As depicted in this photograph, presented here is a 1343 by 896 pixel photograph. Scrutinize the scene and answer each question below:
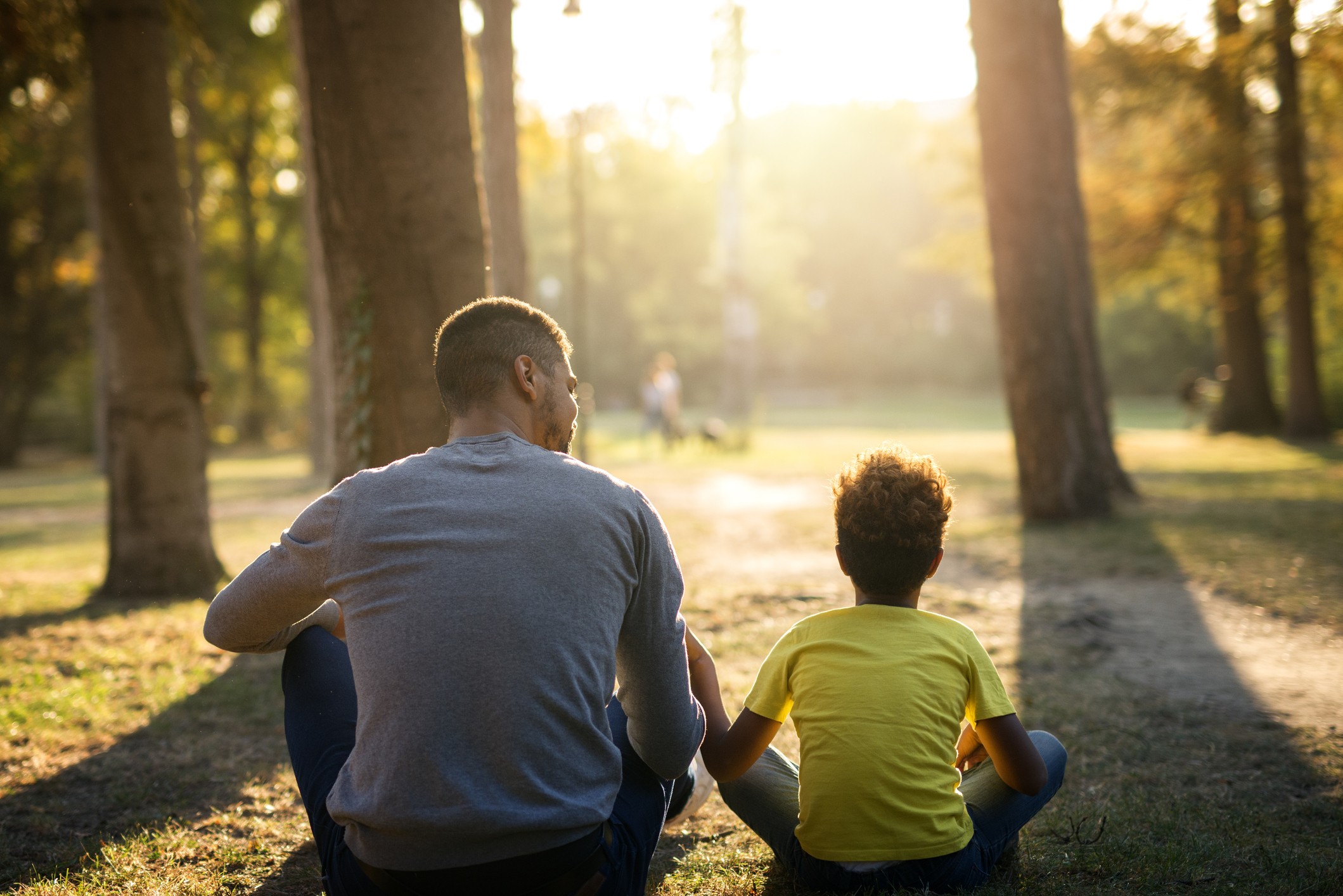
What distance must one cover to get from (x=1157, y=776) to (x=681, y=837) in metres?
1.84

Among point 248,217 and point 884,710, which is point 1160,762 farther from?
point 248,217

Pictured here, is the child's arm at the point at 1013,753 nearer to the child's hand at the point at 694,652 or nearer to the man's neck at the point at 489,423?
the child's hand at the point at 694,652

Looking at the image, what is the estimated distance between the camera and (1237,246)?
17.1 metres

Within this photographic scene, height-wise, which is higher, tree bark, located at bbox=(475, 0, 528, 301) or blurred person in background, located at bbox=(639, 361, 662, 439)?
tree bark, located at bbox=(475, 0, 528, 301)

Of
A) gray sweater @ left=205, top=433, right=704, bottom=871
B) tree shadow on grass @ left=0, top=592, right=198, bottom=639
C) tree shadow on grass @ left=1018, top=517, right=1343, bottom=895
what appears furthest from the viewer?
tree shadow on grass @ left=0, top=592, right=198, bottom=639

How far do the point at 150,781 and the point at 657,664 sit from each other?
2775mm

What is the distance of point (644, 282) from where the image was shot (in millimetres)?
47375

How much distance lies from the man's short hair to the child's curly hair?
2.68 ft

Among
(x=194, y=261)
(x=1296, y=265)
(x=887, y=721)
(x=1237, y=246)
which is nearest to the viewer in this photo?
(x=887, y=721)

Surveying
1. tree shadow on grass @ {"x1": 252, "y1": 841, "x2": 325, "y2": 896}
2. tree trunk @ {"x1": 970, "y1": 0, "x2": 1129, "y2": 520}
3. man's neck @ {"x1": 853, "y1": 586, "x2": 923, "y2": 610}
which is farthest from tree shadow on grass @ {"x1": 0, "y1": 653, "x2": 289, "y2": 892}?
tree trunk @ {"x1": 970, "y1": 0, "x2": 1129, "y2": 520}

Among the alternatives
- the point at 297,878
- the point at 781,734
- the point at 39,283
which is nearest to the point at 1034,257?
the point at 781,734

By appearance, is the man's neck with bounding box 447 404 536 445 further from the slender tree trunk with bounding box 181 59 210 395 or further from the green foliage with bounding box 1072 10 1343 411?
the green foliage with bounding box 1072 10 1343 411

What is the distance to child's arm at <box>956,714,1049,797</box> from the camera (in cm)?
238

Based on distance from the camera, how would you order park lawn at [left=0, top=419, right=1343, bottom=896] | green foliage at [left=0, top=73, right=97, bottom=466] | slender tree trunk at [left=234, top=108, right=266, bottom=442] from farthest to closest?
slender tree trunk at [left=234, top=108, right=266, bottom=442] → green foliage at [left=0, top=73, right=97, bottom=466] → park lawn at [left=0, top=419, right=1343, bottom=896]
